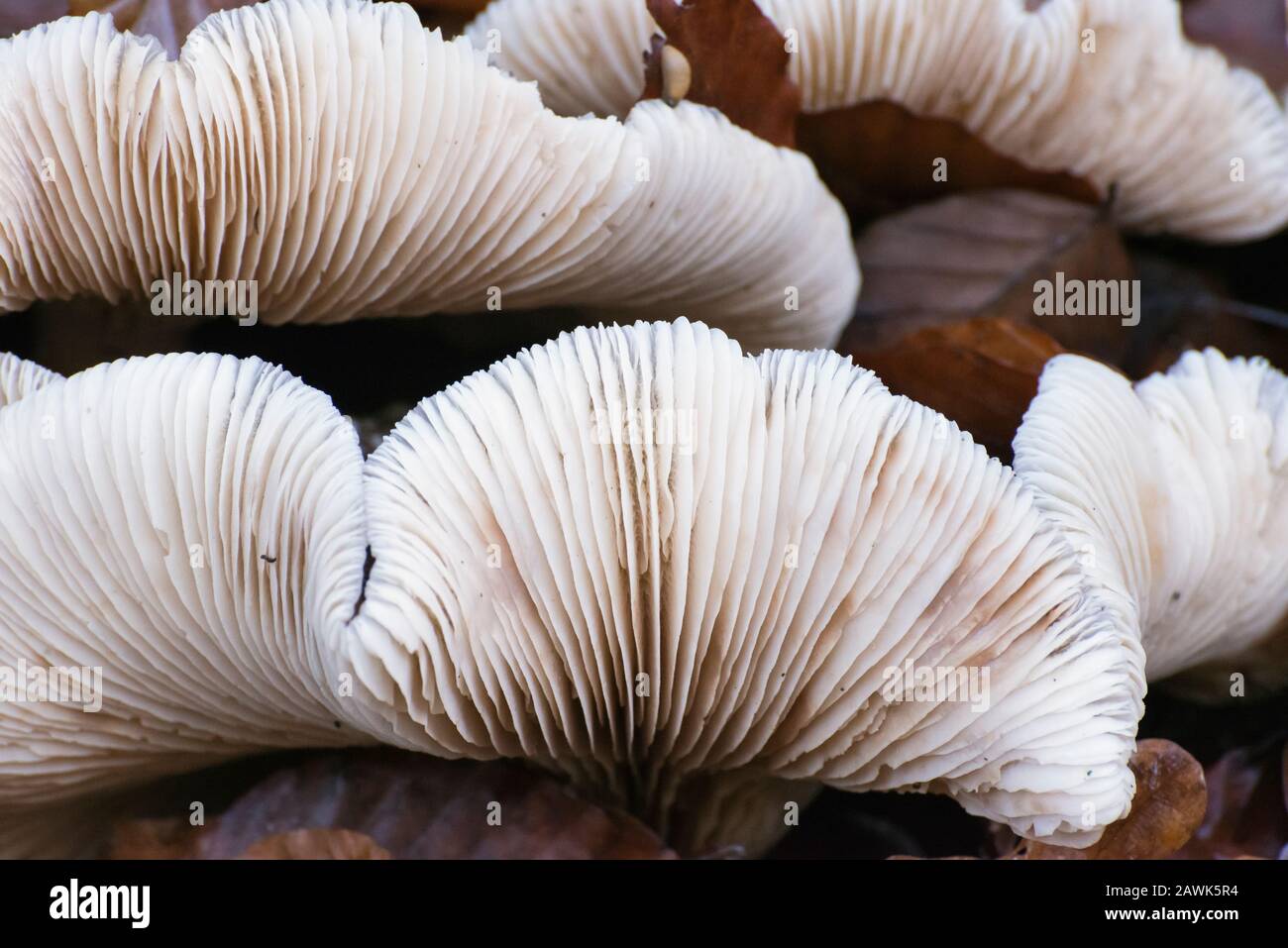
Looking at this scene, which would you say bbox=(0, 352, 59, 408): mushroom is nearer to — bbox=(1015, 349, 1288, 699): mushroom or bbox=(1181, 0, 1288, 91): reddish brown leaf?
bbox=(1015, 349, 1288, 699): mushroom

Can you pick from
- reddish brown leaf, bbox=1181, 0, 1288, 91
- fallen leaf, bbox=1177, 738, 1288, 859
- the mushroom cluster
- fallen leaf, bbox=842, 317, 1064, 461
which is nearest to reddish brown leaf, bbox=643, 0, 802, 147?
the mushroom cluster

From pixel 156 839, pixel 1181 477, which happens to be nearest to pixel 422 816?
pixel 156 839

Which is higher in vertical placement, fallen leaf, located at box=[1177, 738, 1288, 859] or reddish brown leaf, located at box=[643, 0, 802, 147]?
reddish brown leaf, located at box=[643, 0, 802, 147]

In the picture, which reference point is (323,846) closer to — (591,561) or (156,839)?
(156,839)

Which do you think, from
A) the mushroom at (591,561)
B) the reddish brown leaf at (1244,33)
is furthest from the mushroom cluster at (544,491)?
the reddish brown leaf at (1244,33)

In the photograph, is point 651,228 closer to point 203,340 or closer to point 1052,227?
point 203,340

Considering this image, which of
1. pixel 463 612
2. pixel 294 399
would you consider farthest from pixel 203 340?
pixel 463 612

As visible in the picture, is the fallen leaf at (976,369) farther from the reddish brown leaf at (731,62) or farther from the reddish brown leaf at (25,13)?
the reddish brown leaf at (25,13)
